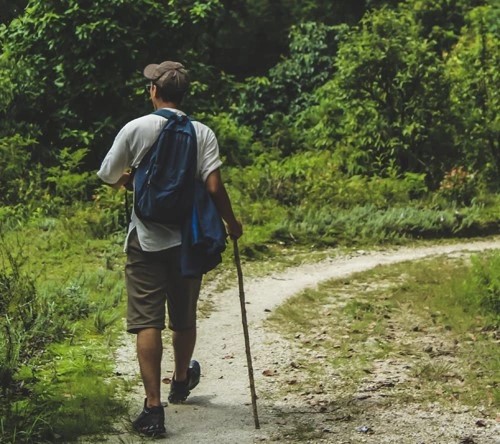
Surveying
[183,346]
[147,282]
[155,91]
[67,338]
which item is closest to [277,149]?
[67,338]

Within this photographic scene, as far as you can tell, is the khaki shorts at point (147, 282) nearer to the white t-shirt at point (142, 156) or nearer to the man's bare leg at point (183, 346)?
the white t-shirt at point (142, 156)

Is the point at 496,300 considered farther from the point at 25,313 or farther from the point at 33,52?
the point at 33,52

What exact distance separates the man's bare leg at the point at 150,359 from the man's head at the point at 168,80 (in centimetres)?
127

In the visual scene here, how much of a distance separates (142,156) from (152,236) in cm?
43

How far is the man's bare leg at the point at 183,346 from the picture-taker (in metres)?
5.59

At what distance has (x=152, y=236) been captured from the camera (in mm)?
5160

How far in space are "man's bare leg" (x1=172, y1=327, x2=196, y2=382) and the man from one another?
35 cm

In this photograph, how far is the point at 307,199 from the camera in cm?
1352

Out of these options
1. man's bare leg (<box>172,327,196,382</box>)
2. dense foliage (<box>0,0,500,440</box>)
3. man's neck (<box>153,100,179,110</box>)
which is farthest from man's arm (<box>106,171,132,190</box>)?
dense foliage (<box>0,0,500,440</box>)

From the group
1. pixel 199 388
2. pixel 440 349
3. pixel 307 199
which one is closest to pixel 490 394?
pixel 440 349

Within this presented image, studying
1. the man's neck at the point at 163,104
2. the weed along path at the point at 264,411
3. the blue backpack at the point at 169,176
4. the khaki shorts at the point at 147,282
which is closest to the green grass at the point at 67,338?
the weed along path at the point at 264,411

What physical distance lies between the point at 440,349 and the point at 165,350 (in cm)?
212

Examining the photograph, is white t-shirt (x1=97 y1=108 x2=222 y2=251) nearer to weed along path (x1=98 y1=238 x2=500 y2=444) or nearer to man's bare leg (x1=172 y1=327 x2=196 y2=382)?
man's bare leg (x1=172 y1=327 x2=196 y2=382)

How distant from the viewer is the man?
5.11 m
